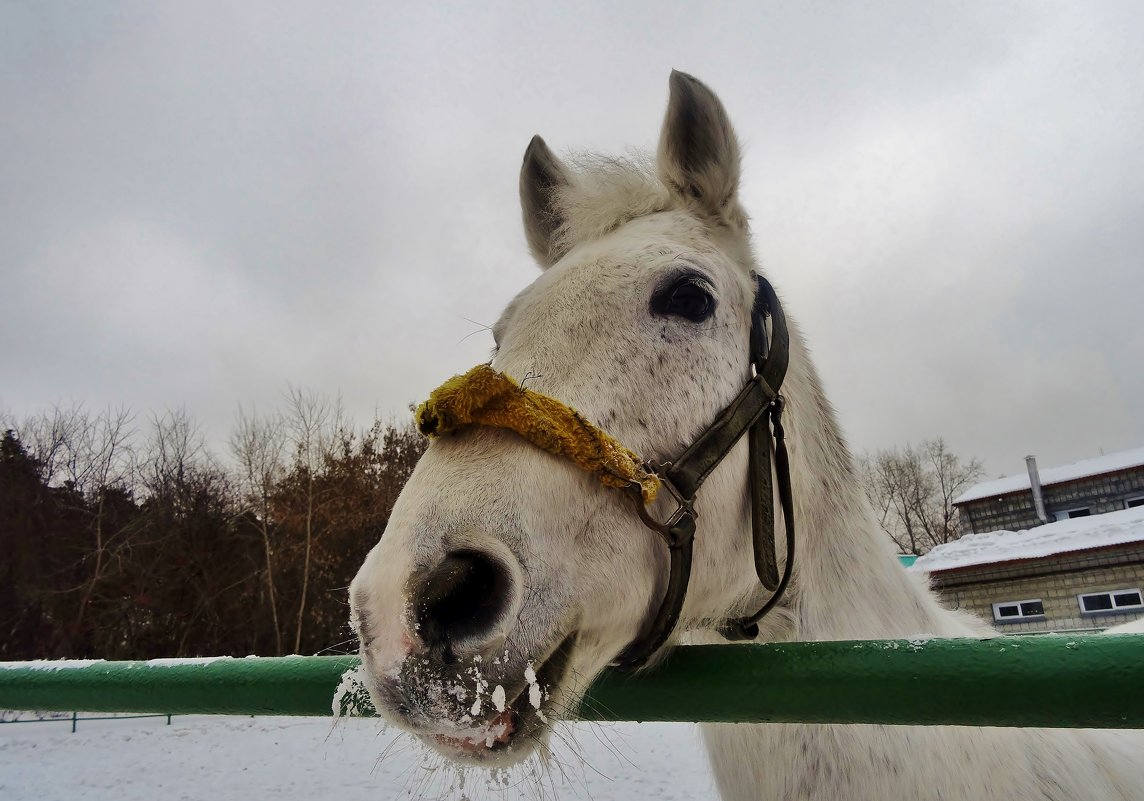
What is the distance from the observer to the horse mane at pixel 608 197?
231 cm

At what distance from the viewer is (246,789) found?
9.11m

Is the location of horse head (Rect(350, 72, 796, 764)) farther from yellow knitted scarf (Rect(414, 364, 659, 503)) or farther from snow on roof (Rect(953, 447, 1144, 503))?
snow on roof (Rect(953, 447, 1144, 503))

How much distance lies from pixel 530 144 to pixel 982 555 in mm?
22331

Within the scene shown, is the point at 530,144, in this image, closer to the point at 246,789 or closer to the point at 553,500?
the point at 553,500

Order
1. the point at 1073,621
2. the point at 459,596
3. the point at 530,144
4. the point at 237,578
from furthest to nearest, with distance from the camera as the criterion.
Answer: the point at 237,578
the point at 1073,621
the point at 530,144
the point at 459,596

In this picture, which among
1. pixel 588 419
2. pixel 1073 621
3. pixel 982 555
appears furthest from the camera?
pixel 982 555

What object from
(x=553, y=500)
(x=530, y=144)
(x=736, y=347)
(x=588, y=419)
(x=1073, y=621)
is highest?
(x=530, y=144)

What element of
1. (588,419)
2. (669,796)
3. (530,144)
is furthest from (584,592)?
(669,796)

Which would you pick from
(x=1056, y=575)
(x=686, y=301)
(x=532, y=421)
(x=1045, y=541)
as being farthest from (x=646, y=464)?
(x=1045, y=541)

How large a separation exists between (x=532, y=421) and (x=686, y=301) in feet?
2.32

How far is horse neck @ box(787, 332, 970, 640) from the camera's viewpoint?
195cm

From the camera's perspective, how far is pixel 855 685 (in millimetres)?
1233

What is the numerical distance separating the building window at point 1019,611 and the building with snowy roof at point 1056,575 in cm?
2

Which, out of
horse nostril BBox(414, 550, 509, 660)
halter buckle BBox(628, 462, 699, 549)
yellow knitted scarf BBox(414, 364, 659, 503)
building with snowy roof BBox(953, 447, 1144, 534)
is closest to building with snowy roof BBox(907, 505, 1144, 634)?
building with snowy roof BBox(953, 447, 1144, 534)
